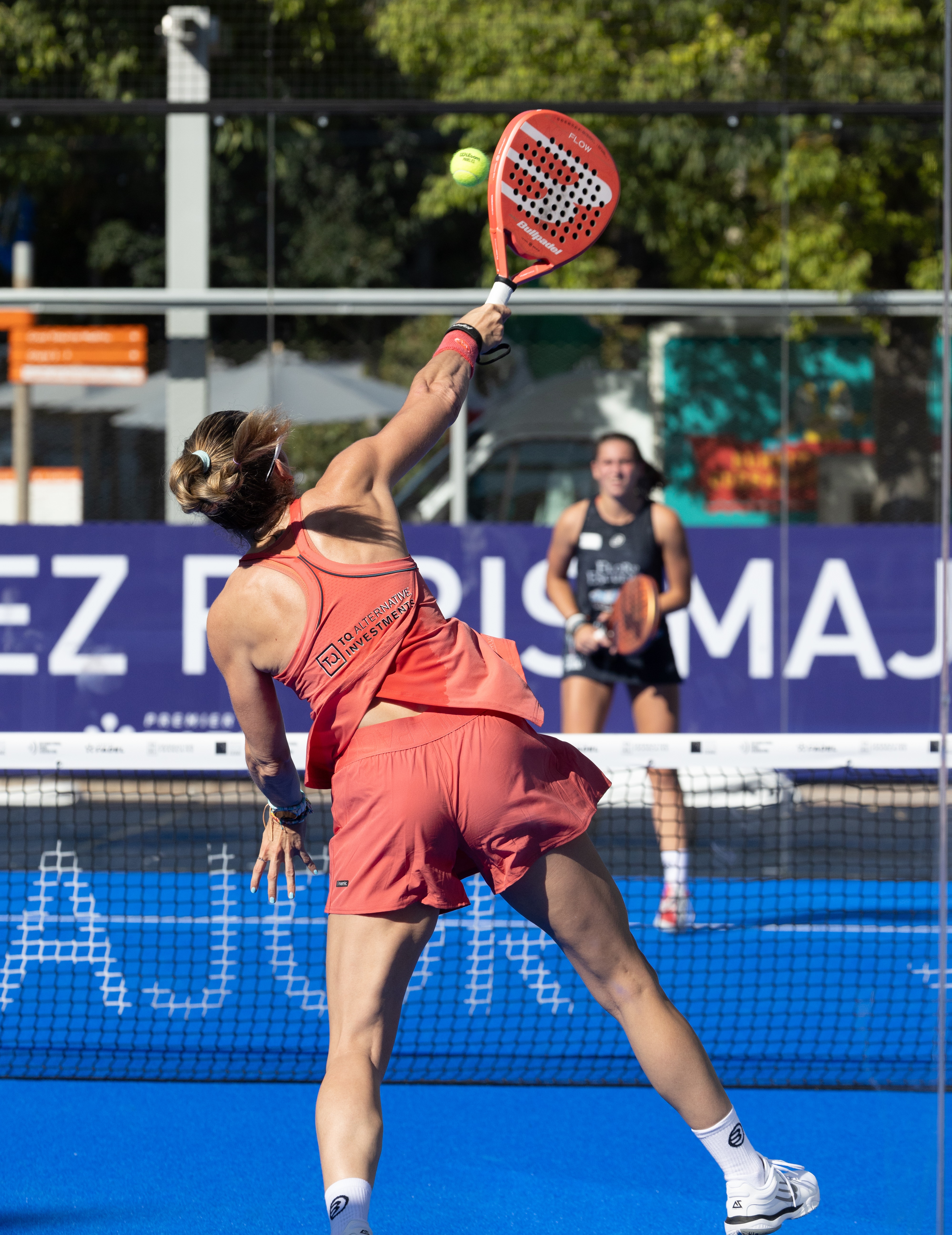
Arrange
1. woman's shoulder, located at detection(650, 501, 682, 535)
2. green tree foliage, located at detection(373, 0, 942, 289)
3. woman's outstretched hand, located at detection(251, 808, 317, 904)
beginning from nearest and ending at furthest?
woman's outstretched hand, located at detection(251, 808, 317, 904) → woman's shoulder, located at detection(650, 501, 682, 535) → green tree foliage, located at detection(373, 0, 942, 289)

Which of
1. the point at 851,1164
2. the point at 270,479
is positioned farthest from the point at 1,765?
the point at 851,1164

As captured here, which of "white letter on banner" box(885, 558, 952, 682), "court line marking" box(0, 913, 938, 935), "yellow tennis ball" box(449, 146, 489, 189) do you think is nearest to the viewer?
"yellow tennis ball" box(449, 146, 489, 189)

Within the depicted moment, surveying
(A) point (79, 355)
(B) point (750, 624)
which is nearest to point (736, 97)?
(B) point (750, 624)

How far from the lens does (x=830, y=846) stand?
7.36 m

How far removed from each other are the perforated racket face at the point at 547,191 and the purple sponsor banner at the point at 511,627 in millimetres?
5077

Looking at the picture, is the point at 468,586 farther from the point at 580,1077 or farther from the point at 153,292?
the point at 580,1077

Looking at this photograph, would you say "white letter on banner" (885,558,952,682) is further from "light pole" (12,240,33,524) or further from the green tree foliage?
"light pole" (12,240,33,524)

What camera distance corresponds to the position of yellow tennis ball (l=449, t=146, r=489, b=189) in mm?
3283

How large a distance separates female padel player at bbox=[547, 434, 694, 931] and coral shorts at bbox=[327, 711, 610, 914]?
10.00 feet

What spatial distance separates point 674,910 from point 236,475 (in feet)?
11.2

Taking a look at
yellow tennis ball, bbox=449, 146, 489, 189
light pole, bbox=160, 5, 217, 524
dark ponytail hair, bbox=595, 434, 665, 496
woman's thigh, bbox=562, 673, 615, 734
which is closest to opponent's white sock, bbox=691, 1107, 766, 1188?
yellow tennis ball, bbox=449, 146, 489, 189

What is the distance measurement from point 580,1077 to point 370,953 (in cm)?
178

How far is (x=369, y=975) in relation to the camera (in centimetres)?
242

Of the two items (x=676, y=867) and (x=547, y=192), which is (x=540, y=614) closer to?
(x=676, y=867)
